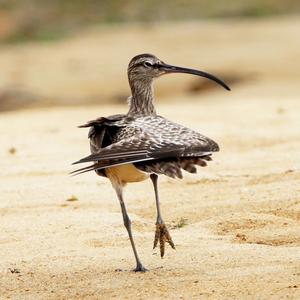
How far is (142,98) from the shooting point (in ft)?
28.9

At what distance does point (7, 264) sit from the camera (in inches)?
313

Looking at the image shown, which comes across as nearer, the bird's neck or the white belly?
the white belly

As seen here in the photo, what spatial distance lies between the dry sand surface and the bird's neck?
925 mm

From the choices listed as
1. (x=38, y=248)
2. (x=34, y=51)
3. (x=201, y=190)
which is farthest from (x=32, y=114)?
(x=34, y=51)

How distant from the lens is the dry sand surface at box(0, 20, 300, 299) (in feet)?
23.7

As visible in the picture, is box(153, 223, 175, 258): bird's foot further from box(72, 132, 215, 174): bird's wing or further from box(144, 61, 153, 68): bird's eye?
box(144, 61, 153, 68): bird's eye

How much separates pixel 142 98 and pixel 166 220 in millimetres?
1121

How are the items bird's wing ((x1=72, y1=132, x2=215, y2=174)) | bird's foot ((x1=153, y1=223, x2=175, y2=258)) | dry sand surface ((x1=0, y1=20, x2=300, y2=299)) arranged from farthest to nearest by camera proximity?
bird's foot ((x1=153, y1=223, x2=175, y2=258)), dry sand surface ((x1=0, y1=20, x2=300, y2=299)), bird's wing ((x1=72, y1=132, x2=215, y2=174))

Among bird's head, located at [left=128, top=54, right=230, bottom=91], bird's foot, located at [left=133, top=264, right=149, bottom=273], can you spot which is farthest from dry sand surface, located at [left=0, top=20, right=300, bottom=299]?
bird's head, located at [left=128, top=54, right=230, bottom=91]

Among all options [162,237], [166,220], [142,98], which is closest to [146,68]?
[142,98]

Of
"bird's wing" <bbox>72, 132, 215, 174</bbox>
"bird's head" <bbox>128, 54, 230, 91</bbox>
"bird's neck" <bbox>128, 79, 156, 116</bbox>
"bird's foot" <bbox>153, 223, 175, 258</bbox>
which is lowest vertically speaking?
"bird's foot" <bbox>153, 223, 175, 258</bbox>

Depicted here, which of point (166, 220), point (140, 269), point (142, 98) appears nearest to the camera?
point (140, 269)

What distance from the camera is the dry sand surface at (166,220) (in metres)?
7.21

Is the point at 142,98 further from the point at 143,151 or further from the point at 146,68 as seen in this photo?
the point at 143,151
